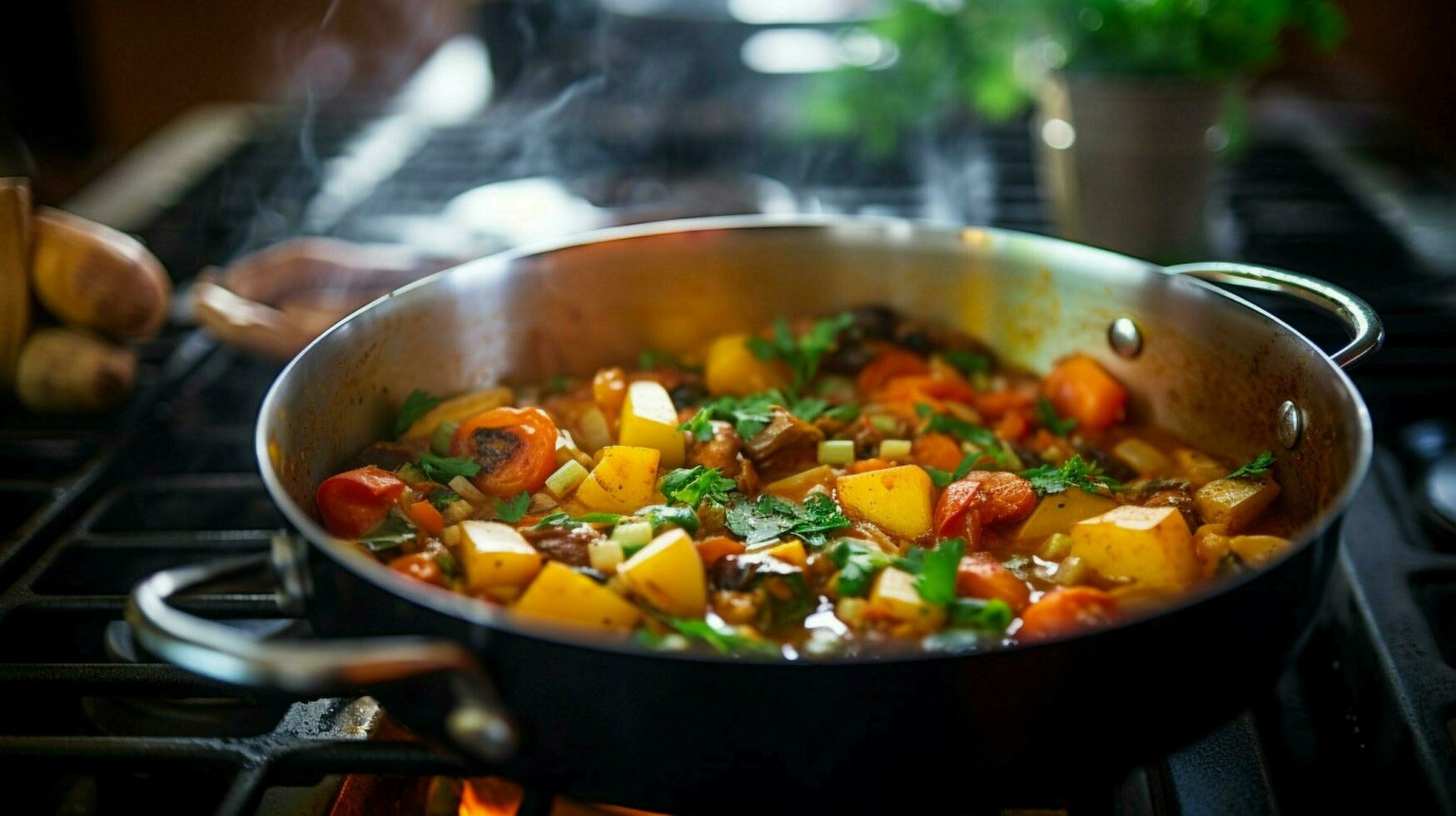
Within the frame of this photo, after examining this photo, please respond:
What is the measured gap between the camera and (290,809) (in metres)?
1.72

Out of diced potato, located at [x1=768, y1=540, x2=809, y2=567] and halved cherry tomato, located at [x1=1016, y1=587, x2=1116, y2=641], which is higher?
halved cherry tomato, located at [x1=1016, y1=587, x2=1116, y2=641]

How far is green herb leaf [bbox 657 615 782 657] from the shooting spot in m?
1.55

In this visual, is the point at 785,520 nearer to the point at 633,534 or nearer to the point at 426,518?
the point at 633,534

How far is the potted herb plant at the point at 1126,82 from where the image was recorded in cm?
326

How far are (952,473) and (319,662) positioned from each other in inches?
50.4

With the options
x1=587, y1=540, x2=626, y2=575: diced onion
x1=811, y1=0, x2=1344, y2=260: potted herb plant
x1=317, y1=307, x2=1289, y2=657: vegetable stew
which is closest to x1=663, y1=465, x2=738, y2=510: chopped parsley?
x1=317, y1=307, x2=1289, y2=657: vegetable stew

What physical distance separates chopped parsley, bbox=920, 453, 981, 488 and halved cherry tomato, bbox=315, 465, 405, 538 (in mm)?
954

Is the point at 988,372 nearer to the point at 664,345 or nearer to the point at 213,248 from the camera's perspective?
the point at 664,345

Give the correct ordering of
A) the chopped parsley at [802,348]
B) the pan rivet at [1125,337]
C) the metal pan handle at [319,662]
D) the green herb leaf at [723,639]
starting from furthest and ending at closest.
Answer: the chopped parsley at [802,348], the pan rivet at [1125,337], the green herb leaf at [723,639], the metal pan handle at [319,662]

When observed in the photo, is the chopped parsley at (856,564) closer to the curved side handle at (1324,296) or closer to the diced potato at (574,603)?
the diced potato at (574,603)

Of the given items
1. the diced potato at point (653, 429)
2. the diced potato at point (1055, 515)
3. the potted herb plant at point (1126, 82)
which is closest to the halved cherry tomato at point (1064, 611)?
the diced potato at point (1055, 515)

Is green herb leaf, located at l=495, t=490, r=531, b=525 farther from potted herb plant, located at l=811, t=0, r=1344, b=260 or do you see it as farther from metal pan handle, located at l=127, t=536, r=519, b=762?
potted herb plant, located at l=811, t=0, r=1344, b=260

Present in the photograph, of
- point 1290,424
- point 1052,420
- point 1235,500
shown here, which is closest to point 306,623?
point 1052,420

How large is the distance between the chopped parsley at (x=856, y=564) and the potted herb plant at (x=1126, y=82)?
1964mm
